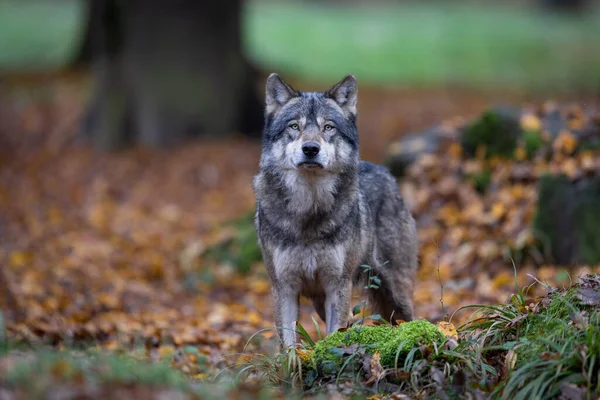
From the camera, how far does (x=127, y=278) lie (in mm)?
9812

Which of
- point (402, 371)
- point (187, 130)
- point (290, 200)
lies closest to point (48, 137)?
point (187, 130)

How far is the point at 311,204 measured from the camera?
5.95 m

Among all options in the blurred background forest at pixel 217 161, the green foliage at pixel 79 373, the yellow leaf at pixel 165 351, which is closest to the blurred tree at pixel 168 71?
the blurred background forest at pixel 217 161

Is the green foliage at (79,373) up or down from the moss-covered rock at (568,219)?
up

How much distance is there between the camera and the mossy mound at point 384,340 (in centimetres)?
500

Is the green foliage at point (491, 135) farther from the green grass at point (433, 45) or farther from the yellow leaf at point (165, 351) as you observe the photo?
the green grass at point (433, 45)

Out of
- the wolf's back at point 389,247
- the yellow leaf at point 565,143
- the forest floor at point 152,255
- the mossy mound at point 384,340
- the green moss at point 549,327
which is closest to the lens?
the green moss at point 549,327

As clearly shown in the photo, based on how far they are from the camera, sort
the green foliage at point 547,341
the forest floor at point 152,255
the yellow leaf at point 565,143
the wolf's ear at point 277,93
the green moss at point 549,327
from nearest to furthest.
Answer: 1. the green foliage at point 547,341
2. the green moss at point 549,327
3. the wolf's ear at point 277,93
4. the forest floor at point 152,255
5. the yellow leaf at point 565,143

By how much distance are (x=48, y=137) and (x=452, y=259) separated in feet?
38.1

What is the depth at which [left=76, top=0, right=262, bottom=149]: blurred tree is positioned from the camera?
15500 millimetres

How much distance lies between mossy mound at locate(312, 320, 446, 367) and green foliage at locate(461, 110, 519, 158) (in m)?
5.25

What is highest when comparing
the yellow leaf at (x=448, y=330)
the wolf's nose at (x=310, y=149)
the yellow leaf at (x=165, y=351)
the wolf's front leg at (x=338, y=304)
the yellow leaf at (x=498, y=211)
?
the wolf's nose at (x=310, y=149)

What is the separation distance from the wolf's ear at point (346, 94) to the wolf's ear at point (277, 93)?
314 millimetres

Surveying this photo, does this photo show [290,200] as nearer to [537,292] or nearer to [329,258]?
[329,258]
